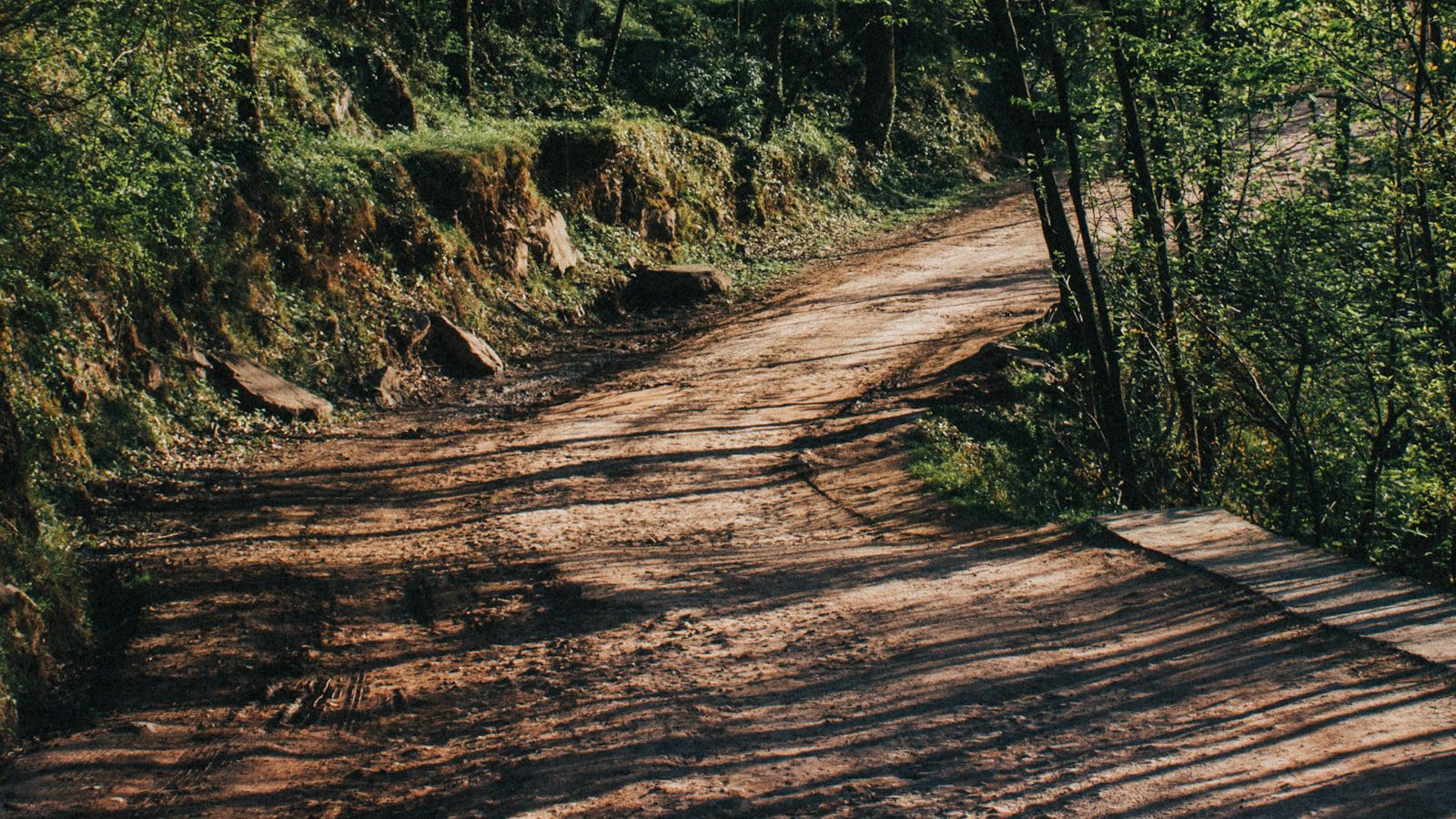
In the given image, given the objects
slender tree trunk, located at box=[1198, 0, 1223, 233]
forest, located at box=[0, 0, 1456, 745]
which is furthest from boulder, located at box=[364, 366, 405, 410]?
slender tree trunk, located at box=[1198, 0, 1223, 233]

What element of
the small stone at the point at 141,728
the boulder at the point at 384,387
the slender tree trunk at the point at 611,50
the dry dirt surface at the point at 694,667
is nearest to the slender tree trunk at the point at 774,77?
the slender tree trunk at the point at 611,50

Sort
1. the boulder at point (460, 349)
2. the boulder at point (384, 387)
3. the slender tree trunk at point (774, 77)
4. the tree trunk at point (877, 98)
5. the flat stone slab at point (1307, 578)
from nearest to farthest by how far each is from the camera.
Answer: the flat stone slab at point (1307, 578)
the boulder at point (384, 387)
the boulder at point (460, 349)
the slender tree trunk at point (774, 77)
the tree trunk at point (877, 98)

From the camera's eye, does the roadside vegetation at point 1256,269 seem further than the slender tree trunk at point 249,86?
No

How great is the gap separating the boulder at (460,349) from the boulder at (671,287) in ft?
12.8

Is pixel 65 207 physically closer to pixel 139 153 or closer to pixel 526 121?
pixel 139 153

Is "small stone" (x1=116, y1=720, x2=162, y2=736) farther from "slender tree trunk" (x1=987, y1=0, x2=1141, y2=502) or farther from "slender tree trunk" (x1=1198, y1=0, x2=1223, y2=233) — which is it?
"slender tree trunk" (x1=1198, y1=0, x2=1223, y2=233)

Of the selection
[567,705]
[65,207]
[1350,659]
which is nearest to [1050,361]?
[1350,659]

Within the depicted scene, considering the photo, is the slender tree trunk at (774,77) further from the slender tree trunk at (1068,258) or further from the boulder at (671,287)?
the slender tree trunk at (1068,258)

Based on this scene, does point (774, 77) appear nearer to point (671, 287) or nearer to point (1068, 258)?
point (671, 287)

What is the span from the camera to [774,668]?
624 centimetres

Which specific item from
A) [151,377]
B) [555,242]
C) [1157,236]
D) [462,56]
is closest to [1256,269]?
[1157,236]

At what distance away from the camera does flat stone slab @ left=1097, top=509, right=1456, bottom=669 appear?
5.86 metres

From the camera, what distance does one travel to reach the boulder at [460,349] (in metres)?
14.8

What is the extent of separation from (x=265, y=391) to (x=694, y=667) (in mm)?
8004
